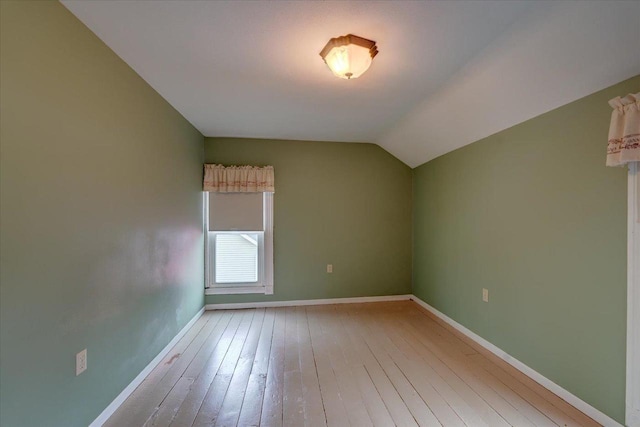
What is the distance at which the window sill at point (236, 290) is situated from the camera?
11.7 ft

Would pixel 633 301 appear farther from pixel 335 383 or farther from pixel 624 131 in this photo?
pixel 335 383

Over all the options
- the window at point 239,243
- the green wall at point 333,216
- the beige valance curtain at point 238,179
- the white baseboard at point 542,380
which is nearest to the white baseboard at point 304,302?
the green wall at point 333,216

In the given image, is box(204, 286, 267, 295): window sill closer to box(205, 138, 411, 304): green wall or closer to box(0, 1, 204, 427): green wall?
box(205, 138, 411, 304): green wall

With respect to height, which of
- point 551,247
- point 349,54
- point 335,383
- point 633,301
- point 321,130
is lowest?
point 335,383

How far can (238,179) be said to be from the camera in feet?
11.5

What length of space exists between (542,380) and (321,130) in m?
3.05

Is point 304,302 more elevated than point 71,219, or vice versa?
point 71,219

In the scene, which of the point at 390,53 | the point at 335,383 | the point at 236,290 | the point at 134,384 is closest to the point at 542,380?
the point at 335,383

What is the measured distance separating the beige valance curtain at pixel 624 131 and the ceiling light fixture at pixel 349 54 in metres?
1.34

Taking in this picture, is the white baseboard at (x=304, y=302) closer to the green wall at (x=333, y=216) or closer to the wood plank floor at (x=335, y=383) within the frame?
the green wall at (x=333, y=216)

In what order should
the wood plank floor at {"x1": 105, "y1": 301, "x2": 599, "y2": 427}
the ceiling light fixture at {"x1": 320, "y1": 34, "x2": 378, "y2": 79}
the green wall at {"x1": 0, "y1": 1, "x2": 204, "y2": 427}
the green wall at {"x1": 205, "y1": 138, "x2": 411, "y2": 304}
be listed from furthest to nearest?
the green wall at {"x1": 205, "y1": 138, "x2": 411, "y2": 304} < the wood plank floor at {"x1": 105, "y1": 301, "x2": 599, "y2": 427} < the ceiling light fixture at {"x1": 320, "y1": 34, "x2": 378, "y2": 79} < the green wall at {"x1": 0, "y1": 1, "x2": 204, "y2": 427}

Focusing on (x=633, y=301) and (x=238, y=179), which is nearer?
(x=633, y=301)

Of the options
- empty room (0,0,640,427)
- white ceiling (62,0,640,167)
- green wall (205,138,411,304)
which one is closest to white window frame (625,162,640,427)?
empty room (0,0,640,427)

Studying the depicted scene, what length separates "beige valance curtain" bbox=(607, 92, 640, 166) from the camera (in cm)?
140
